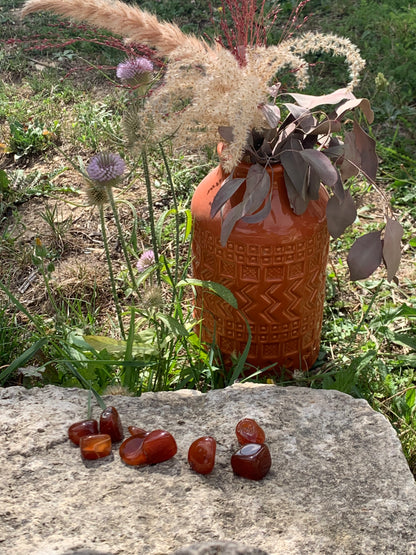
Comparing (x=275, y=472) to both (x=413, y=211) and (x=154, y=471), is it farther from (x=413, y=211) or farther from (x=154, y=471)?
(x=413, y=211)

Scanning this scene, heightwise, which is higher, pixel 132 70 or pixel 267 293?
pixel 132 70

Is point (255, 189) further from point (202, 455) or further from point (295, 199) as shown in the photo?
point (202, 455)

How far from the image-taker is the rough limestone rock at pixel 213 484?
125cm

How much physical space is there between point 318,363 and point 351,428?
0.84m

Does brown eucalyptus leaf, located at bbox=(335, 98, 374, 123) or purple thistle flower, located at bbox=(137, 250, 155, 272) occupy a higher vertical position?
brown eucalyptus leaf, located at bbox=(335, 98, 374, 123)

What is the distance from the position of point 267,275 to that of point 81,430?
815 millimetres

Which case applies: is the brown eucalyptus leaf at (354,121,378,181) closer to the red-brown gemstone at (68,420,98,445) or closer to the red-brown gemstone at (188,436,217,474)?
the red-brown gemstone at (188,436,217,474)

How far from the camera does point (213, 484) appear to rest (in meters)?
1.42

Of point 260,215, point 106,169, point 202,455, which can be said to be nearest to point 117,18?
point 106,169

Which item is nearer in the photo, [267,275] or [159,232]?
[267,275]

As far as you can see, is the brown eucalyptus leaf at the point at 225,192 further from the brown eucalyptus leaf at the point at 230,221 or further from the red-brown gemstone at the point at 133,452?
the red-brown gemstone at the point at 133,452

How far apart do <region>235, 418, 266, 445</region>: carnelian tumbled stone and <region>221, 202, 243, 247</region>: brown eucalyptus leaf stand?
57 cm

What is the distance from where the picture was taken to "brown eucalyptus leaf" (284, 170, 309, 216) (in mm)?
1979

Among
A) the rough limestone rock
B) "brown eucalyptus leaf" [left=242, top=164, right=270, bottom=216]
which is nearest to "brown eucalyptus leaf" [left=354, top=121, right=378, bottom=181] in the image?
"brown eucalyptus leaf" [left=242, top=164, right=270, bottom=216]
